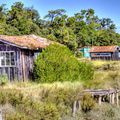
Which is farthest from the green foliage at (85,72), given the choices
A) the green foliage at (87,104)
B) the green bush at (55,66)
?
the green foliage at (87,104)

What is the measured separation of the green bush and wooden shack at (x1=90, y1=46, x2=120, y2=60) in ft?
118

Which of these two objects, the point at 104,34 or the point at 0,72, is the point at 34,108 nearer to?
the point at 0,72

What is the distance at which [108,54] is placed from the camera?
187 ft

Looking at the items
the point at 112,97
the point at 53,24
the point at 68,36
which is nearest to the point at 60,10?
the point at 53,24

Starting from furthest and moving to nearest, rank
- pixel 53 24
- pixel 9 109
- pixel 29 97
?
pixel 53 24 < pixel 29 97 < pixel 9 109

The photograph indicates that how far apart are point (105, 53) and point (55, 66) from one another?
124ft

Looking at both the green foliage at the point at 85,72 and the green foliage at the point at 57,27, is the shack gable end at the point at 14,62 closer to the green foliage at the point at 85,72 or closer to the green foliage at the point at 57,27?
the green foliage at the point at 85,72

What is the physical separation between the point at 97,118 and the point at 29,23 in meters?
37.3

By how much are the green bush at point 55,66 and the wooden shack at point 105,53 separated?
35990 millimetres

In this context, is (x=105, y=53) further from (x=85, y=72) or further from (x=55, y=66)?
(x=55, y=66)

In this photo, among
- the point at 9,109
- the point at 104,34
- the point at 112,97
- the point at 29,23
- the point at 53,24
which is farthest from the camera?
the point at 104,34

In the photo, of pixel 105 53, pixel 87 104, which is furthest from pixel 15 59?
pixel 105 53

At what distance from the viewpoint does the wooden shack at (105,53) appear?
2228 inches

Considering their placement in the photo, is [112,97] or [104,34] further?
[104,34]
